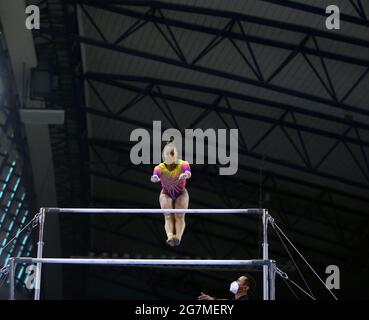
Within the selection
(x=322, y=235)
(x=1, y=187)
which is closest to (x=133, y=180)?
(x=1, y=187)

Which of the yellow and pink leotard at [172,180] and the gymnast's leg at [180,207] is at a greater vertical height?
the yellow and pink leotard at [172,180]

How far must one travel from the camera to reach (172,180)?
12062 millimetres

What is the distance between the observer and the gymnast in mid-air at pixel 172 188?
39.4 feet

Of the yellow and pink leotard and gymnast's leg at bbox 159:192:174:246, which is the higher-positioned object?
the yellow and pink leotard

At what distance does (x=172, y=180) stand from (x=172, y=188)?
0.40ft

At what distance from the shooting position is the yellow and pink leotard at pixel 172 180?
12070mm

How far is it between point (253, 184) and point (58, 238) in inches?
283

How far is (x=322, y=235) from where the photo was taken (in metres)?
28.3

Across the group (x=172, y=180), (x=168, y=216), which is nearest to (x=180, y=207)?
(x=168, y=216)

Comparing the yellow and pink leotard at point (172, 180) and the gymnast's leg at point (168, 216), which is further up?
the yellow and pink leotard at point (172, 180)

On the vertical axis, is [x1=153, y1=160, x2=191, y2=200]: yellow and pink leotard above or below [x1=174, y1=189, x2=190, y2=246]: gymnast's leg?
above

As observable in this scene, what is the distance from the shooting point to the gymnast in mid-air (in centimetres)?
1202

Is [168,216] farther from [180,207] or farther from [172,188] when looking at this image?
[172,188]

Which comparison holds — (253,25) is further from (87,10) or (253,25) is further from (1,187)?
(1,187)
